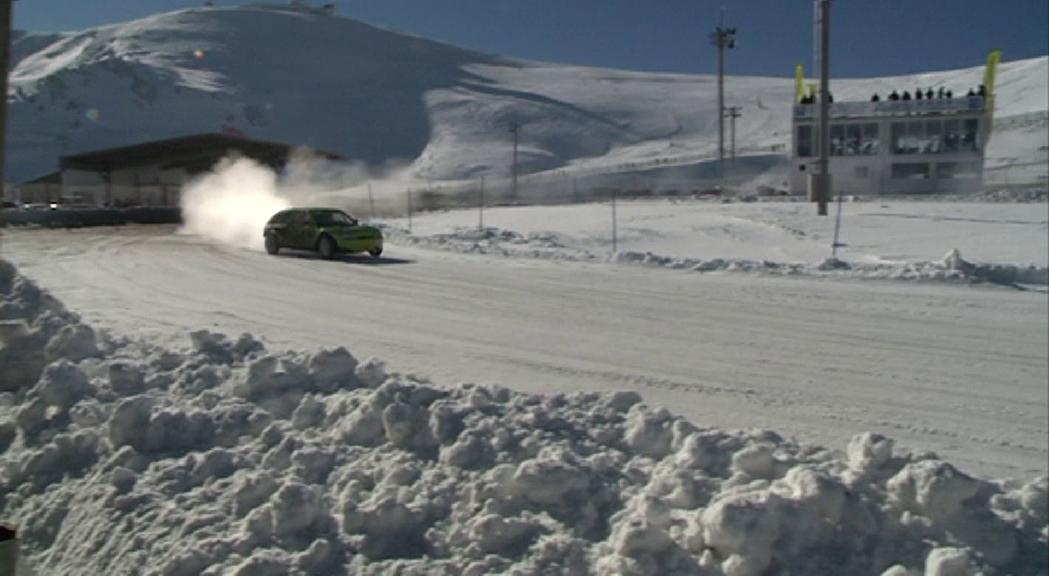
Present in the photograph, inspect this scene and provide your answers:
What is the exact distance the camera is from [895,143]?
201 feet

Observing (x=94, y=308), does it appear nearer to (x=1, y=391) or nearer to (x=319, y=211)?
(x=1, y=391)

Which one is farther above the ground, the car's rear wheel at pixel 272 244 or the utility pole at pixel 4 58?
the utility pole at pixel 4 58

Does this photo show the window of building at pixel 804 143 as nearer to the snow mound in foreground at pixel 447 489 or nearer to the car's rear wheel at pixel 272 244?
the car's rear wheel at pixel 272 244

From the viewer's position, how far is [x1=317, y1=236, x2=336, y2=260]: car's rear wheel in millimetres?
21469

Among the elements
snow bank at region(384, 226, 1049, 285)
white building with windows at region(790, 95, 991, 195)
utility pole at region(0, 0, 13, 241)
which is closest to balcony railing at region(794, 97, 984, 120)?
white building with windows at region(790, 95, 991, 195)

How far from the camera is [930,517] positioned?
4465mm

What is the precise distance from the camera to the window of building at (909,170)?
60844mm

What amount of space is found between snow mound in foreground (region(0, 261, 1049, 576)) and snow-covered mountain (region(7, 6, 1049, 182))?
101 m

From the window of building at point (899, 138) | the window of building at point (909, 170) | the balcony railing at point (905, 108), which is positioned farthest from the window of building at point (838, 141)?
the window of building at point (909, 170)

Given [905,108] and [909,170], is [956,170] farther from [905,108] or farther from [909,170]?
[905,108]

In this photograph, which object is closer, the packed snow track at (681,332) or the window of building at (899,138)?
the packed snow track at (681,332)

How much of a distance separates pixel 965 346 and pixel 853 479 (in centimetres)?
663

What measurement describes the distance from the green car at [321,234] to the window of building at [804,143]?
45.9m

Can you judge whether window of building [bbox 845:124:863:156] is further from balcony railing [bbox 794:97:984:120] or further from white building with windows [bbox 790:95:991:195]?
balcony railing [bbox 794:97:984:120]
